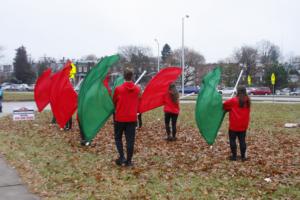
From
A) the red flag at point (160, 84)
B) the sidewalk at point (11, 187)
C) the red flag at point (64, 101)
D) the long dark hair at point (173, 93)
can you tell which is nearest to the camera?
the sidewalk at point (11, 187)

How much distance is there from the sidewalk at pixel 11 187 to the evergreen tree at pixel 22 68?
4066 inches

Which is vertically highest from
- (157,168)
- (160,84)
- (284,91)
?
(160,84)

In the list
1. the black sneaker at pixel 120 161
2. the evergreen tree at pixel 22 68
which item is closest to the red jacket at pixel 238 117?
the black sneaker at pixel 120 161

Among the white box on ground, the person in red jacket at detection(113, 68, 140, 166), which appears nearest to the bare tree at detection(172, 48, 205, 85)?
the white box on ground

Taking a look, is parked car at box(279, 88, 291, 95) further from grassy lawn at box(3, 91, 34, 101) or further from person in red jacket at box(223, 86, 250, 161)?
person in red jacket at box(223, 86, 250, 161)

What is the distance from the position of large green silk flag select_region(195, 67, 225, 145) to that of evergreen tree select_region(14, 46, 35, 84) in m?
103

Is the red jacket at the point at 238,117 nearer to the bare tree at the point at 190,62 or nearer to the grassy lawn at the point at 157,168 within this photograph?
the grassy lawn at the point at 157,168

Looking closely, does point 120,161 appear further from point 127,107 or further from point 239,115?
point 239,115

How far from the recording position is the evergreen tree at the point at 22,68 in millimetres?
107125

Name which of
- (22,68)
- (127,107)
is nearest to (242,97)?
(127,107)

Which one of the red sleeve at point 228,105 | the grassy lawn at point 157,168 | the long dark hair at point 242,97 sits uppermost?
the long dark hair at point 242,97

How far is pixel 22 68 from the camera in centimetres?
10756

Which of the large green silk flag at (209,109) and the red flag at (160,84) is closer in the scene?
the large green silk flag at (209,109)

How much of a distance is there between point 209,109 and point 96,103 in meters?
2.50
